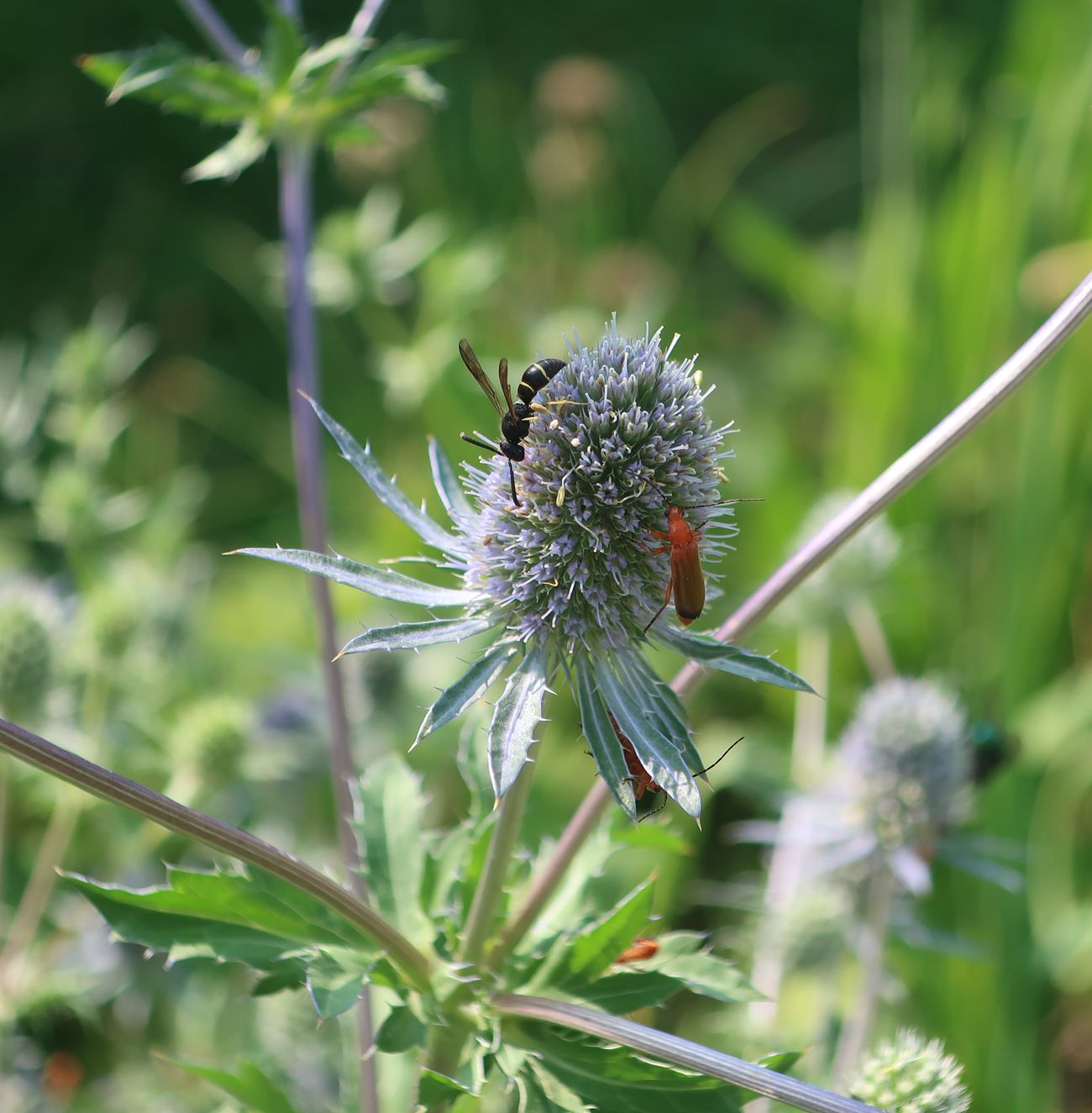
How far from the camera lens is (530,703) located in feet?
3.77

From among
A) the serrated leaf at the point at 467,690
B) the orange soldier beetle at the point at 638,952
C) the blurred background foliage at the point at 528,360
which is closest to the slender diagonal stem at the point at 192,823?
the serrated leaf at the point at 467,690

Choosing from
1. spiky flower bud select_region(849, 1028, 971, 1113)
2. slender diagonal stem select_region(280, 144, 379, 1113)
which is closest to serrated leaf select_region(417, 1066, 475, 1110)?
slender diagonal stem select_region(280, 144, 379, 1113)

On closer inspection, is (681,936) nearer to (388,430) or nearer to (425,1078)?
(425,1078)

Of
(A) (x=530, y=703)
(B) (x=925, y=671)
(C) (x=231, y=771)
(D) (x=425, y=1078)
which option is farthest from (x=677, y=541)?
(B) (x=925, y=671)

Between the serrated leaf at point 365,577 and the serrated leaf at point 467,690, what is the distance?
10cm

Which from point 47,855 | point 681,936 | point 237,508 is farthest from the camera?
point 237,508

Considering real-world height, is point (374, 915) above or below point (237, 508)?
below

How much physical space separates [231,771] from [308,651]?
141cm

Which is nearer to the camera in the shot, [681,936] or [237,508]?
[681,936]

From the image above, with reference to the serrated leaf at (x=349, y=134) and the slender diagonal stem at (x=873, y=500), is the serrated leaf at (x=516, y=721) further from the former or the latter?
the serrated leaf at (x=349, y=134)

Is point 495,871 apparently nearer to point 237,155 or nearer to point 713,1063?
point 713,1063

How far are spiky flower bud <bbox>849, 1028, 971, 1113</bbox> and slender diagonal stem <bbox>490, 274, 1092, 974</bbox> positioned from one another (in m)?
0.45

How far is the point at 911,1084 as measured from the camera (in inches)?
50.6

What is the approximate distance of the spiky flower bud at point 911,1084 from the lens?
4.16 ft
